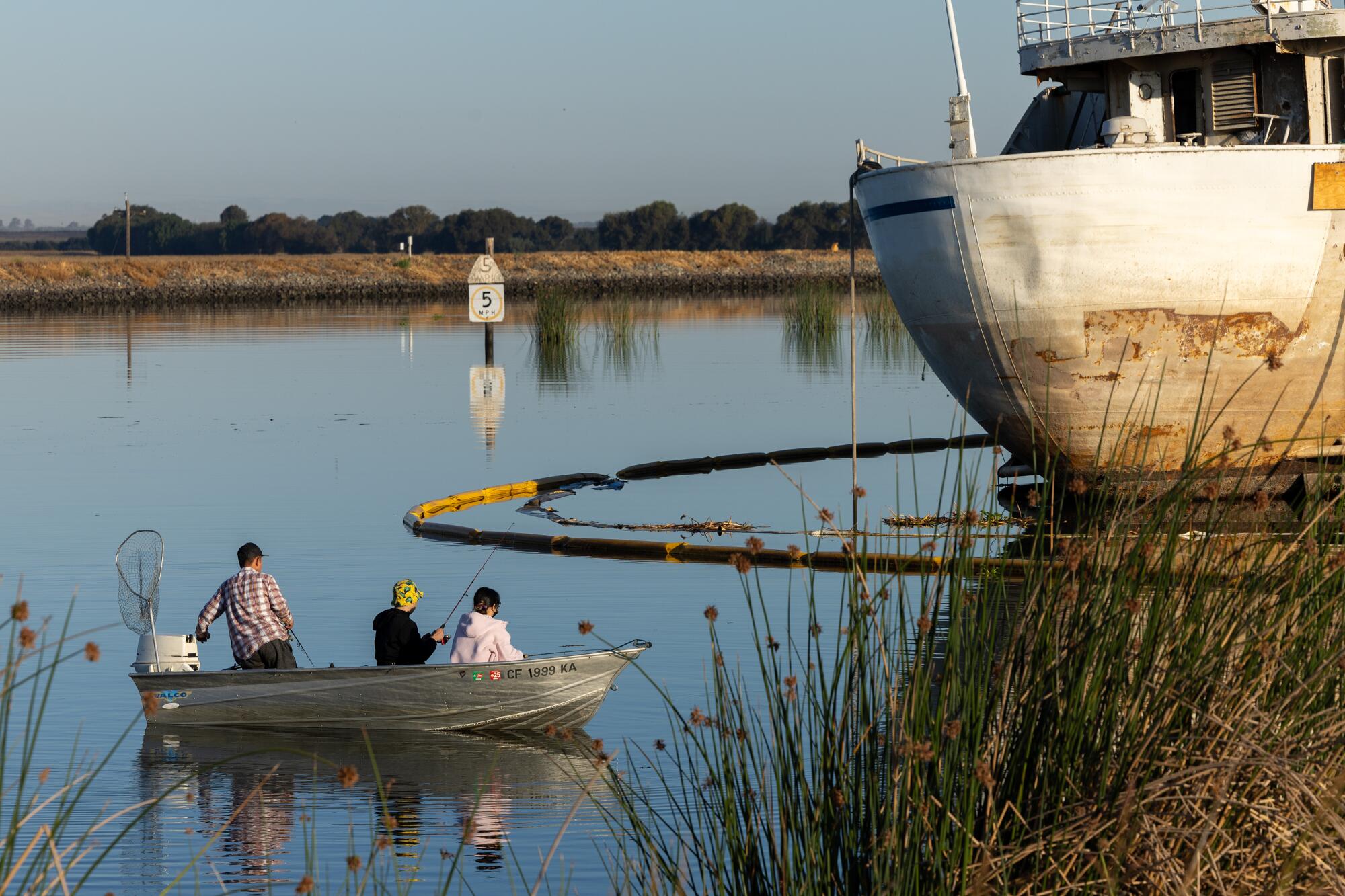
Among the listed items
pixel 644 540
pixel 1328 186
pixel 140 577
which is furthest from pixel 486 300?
pixel 140 577

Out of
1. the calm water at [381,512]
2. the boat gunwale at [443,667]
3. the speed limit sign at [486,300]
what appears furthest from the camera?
the speed limit sign at [486,300]

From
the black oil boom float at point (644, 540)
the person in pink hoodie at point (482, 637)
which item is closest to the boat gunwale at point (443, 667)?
the person in pink hoodie at point (482, 637)

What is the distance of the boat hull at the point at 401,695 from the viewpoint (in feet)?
30.6

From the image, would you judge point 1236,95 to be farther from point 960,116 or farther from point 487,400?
point 487,400

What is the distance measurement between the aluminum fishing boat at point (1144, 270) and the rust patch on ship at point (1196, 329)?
0.05ft

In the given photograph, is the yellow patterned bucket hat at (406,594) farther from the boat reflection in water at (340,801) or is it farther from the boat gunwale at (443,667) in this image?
the boat reflection in water at (340,801)

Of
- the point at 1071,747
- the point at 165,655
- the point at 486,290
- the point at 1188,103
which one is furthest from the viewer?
the point at 486,290

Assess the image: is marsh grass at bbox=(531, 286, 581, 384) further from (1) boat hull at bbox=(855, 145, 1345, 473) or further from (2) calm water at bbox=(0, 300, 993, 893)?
(1) boat hull at bbox=(855, 145, 1345, 473)

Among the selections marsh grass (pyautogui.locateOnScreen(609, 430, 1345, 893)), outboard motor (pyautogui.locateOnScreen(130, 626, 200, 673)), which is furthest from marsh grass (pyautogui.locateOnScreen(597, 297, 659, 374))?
marsh grass (pyautogui.locateOnScreen(609, 430, 1345, 893))

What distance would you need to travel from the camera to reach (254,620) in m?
10.0

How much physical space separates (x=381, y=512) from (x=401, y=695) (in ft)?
28.0

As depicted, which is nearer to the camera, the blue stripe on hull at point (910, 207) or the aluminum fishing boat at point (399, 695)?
the aluminum fishing boat at point (399, 695)

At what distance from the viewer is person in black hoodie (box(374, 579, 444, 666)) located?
382 inches

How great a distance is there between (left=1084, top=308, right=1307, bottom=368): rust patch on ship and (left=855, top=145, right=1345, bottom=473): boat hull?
0.04 feet
